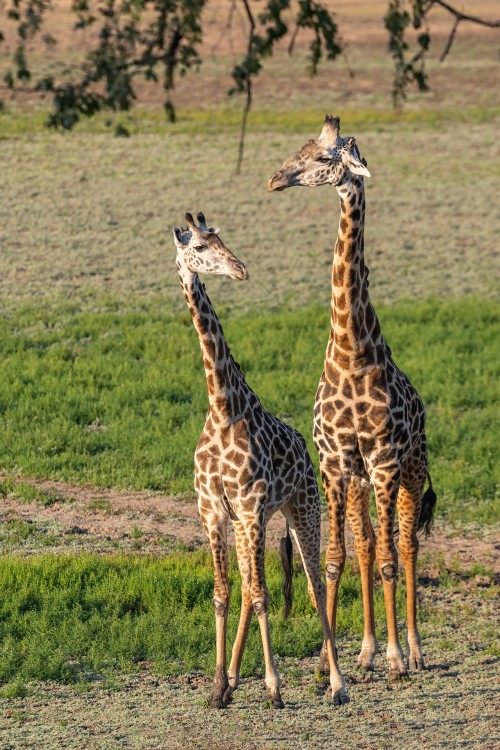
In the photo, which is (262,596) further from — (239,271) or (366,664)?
(239,271)

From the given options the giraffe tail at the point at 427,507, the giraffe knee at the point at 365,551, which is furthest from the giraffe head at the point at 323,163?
the giraffe tail at the point at 427,507

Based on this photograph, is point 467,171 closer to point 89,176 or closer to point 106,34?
point 89,176

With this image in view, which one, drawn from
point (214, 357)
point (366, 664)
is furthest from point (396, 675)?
point (214, 357)

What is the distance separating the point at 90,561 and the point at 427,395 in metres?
6.09

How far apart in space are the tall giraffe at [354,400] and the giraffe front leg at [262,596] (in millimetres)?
733

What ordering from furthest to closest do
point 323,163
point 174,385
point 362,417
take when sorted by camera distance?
point 174,385, point 362,417, point 323,163

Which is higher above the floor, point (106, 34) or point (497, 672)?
point (106, 34)

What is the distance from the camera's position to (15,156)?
91.5 ft

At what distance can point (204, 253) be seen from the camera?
24.1 ft

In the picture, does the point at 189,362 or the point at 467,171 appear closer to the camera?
the point at 189,362

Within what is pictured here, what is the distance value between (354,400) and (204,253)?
145 centimetres

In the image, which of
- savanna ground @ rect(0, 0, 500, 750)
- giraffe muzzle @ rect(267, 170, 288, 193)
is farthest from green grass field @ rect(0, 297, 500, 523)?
giraffe muzzle @ rect(267, 170, 288, 193)

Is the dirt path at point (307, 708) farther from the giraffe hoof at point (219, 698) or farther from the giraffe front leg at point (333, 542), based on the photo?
the giraffe front leg at point (333, 542)

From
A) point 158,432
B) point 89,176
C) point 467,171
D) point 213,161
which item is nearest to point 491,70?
point 467,171
